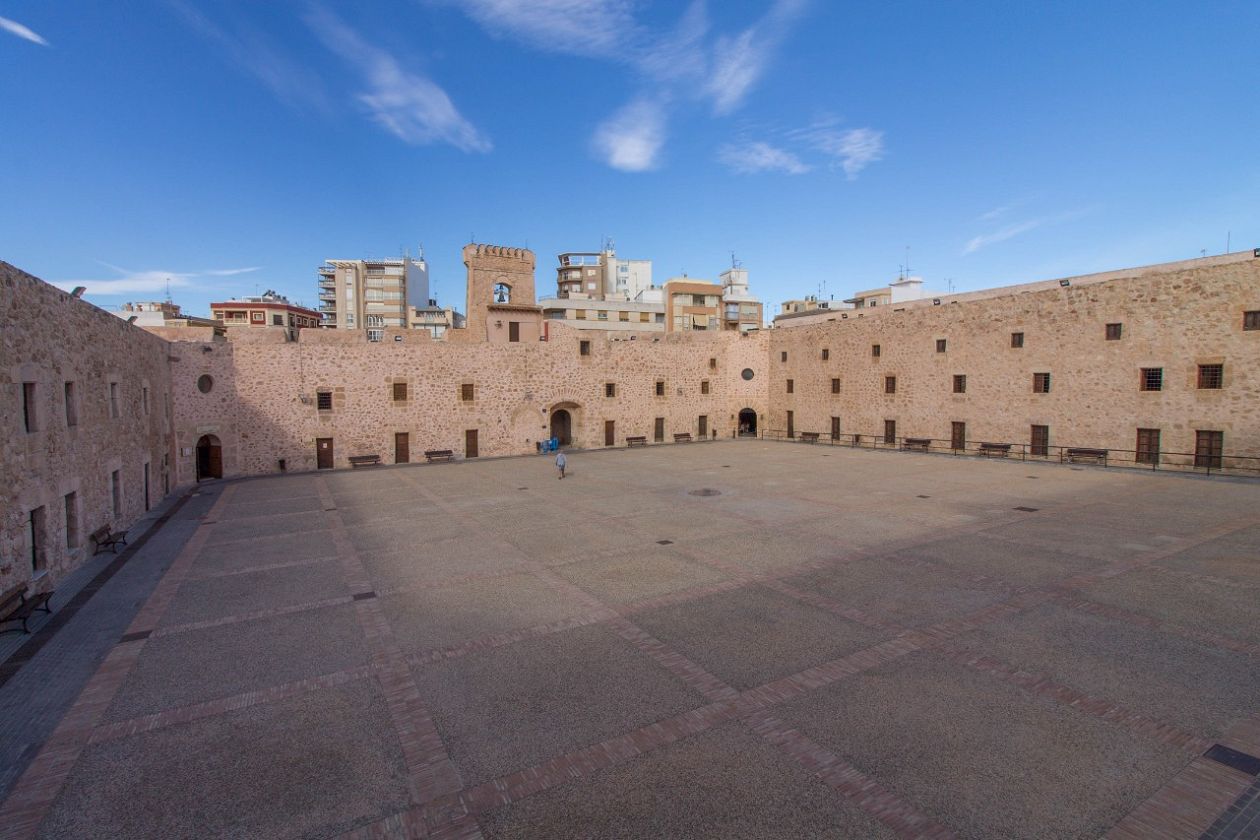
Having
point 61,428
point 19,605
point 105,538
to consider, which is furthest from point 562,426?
point 19,605

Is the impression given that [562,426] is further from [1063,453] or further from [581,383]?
[1063,453]

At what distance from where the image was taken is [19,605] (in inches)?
350

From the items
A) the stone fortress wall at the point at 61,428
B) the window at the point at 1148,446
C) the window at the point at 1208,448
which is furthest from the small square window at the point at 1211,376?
the stone fortress wall at the point at 61,428

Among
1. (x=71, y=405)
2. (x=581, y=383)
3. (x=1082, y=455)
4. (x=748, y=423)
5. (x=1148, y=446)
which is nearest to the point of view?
(x=71, y=405)

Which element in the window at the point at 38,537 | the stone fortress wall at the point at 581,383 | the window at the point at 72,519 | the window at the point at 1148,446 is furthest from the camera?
the window at the point at 1148,446

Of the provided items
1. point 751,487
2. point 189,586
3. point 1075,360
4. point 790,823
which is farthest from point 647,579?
point 1075,360

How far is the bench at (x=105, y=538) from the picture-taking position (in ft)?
41.6

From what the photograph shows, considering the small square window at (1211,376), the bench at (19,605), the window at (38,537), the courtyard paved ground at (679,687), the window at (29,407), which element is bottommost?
the courtyard paved ground at (679,687)

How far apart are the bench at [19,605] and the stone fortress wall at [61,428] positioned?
308 millimetres

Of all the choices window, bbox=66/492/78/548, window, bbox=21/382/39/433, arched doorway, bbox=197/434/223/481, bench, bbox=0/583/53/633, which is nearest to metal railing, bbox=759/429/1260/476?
arched doorway, bbox=197/434/223/481

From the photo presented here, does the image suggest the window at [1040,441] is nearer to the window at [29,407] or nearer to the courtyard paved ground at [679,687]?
the courtyard paved ground at [679,687]

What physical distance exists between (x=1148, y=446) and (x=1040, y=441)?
3619mm

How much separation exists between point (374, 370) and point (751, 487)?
60.2 feet

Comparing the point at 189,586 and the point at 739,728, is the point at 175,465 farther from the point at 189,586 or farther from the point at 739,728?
the point at 739,728
